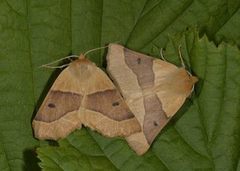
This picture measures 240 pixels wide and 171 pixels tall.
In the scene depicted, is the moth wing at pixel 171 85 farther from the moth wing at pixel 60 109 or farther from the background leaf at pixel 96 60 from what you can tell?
the moth wing at pixel 60 109

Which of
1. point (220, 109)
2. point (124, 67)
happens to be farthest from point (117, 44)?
point (220, 109)

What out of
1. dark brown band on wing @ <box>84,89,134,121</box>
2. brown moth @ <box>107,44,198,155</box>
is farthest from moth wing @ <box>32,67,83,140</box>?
brown moth @ <box>107,44,198,155</box>

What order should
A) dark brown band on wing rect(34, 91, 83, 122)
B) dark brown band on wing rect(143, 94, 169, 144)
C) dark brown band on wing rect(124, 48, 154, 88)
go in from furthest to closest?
dark brown band on wing rect(124, 48, 154, 88)
dark brown band on wing rect(34, 91, 83, 122)
dark brown band on wing rect(143, 94, 169, 144)

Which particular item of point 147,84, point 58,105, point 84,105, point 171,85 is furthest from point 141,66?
point 58,105

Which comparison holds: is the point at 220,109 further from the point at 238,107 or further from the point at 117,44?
the point at 117,44

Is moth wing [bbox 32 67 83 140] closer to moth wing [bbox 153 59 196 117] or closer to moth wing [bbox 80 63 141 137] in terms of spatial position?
moth wing [bbox 80 63 141 137]

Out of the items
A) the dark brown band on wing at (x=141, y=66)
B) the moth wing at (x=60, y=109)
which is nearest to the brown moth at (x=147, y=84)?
the dark brown band on wing at (x=141, y=66)
